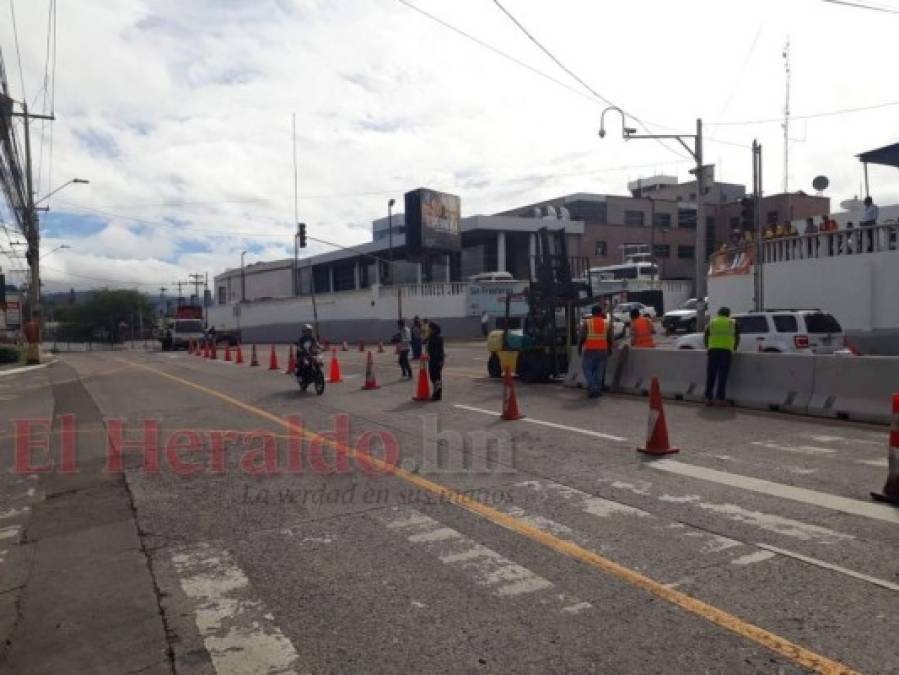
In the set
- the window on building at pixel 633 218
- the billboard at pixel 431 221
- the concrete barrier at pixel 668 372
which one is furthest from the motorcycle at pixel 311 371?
the window on building at pixel 633 218

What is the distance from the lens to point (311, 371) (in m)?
16.7

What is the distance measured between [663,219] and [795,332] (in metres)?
65.3

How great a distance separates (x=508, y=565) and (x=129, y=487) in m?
4.68

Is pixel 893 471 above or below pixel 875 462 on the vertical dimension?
above

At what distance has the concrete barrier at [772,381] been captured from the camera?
11500mm

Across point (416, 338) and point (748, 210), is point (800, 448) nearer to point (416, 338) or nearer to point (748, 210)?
point (748, 210)

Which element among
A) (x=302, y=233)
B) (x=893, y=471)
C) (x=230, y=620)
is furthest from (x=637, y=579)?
(x=302, y=233)

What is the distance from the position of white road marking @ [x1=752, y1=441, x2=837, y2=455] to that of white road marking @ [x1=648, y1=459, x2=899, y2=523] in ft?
5.10

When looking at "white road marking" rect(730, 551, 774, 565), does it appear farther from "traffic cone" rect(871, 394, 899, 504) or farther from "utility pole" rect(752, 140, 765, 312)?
"utility pole" rect(752, 140, 765, 312)

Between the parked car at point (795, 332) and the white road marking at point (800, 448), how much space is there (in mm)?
8150

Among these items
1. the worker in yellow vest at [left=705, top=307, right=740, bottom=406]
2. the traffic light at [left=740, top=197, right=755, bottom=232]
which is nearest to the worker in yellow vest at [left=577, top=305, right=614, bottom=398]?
the worker in yellow vest at [left=705, top=307, right=740, bottom=406]

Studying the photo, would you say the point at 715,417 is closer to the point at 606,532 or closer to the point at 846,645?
the point at 606,532

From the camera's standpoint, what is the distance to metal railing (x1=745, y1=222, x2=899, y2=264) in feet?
70.4

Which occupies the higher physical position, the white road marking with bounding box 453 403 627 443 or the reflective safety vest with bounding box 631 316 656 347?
the reflective safety vest with bounding box 631 316 656 347
